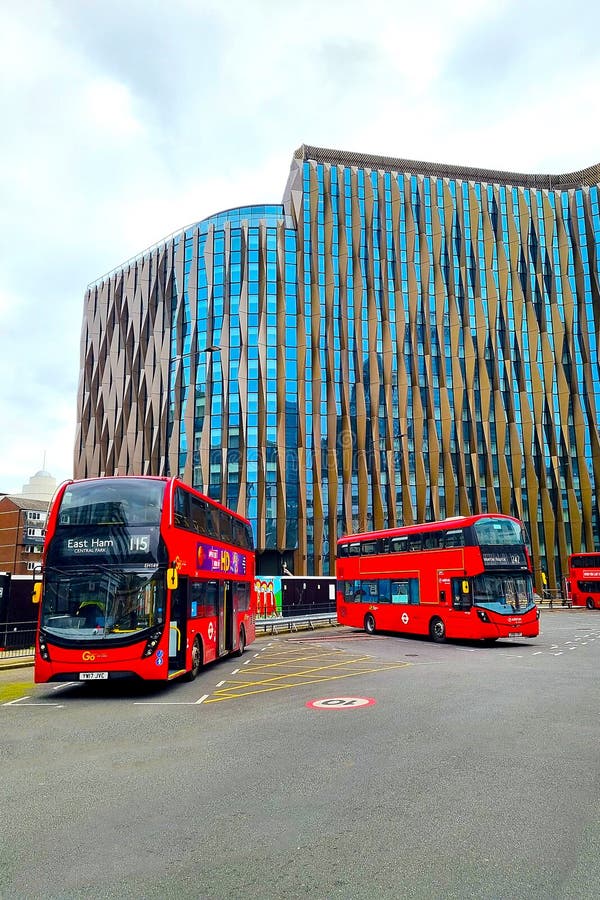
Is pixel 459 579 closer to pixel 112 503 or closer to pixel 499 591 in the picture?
pixel 499 591

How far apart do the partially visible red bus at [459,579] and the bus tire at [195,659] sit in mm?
9999

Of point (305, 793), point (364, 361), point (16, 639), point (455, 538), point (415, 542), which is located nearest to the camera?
point (305, 793)

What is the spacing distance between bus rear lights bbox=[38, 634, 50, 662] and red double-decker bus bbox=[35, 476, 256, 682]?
0.02 meters

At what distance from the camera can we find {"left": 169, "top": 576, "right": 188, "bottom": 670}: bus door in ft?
44.0

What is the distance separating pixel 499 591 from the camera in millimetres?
21797

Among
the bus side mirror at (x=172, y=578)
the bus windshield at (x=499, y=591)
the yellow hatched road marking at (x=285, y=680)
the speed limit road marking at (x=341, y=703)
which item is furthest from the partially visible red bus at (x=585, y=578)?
the bus side mirror at (x=172, y=578)

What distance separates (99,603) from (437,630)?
1482 cm

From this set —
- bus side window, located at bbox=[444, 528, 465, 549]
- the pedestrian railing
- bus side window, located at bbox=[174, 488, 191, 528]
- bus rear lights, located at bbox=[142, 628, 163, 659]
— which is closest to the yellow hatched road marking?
bus rear lights, located at bbox=[142, 628, 163, 659]

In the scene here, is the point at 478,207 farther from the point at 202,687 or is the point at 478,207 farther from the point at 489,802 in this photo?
the point at 489,802

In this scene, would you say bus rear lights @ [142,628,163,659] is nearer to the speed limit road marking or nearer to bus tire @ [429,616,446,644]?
the speed limit road marking

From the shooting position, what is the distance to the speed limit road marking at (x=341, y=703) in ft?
37.6

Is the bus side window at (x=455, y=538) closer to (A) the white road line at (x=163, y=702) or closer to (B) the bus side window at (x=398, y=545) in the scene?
(B) the bus side window at (x=398, y=545)

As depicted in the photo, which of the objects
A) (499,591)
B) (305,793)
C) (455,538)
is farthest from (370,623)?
(305,793)

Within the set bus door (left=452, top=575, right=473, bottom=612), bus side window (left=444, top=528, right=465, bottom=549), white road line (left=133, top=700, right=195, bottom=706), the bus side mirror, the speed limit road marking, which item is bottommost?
white road line (left=133, top=700, right=195, bottom=706)
